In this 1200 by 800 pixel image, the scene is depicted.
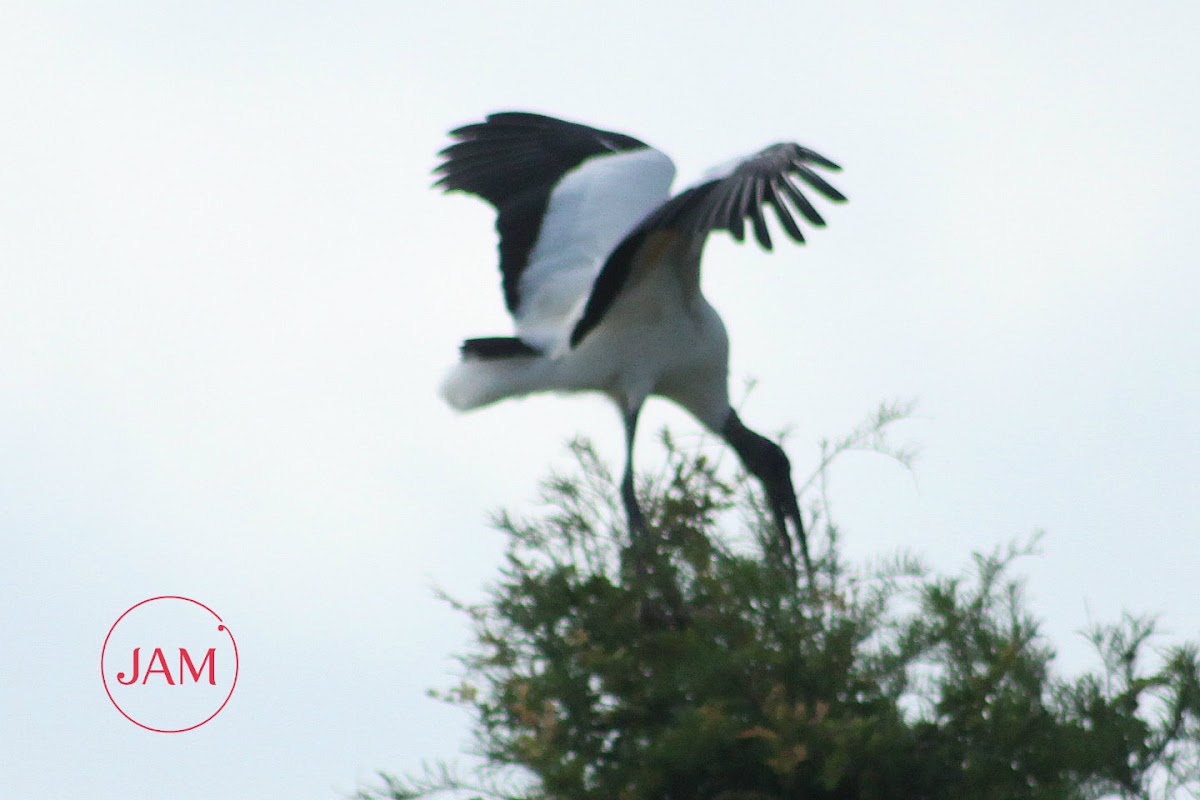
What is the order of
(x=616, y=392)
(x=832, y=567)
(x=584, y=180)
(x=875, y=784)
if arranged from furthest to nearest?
(x=584, y=180), (x=616, y=392), (x=832, y=567), (x=875, y=784)

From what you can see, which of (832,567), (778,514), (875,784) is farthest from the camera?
(778,514)

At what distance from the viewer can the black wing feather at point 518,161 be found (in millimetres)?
5809

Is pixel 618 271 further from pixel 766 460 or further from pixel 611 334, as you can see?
pixel 766 460

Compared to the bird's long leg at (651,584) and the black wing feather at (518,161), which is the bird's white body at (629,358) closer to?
the black wing feather at (518,161)

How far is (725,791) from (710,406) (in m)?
2.12

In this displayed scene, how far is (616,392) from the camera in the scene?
17.4 feet

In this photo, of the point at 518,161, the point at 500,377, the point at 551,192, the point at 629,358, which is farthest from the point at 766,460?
the point at 518,161

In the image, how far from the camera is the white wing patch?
17.7 feet

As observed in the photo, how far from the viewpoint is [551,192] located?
5.91m

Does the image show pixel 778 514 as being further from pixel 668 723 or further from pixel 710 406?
pixel 710 406

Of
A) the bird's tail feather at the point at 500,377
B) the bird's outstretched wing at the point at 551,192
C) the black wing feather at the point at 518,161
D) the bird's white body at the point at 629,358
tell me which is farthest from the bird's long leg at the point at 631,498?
the black wing feather at the point at 518,161

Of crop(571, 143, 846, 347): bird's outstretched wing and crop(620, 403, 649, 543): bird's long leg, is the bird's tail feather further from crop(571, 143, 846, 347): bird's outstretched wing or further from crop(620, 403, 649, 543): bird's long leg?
crop(571, 143, 846, 347): bird's outstretched wing

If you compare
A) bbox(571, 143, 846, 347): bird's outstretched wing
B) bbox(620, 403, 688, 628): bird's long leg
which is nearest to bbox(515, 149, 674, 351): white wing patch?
bbox(571, 143, 846, 347): bird's outstretched wing

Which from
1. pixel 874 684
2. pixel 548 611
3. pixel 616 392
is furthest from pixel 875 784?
pixel 616 392
